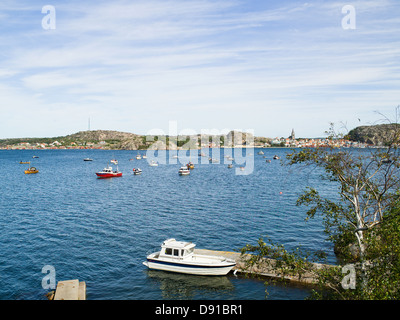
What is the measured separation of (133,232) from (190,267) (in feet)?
52.6

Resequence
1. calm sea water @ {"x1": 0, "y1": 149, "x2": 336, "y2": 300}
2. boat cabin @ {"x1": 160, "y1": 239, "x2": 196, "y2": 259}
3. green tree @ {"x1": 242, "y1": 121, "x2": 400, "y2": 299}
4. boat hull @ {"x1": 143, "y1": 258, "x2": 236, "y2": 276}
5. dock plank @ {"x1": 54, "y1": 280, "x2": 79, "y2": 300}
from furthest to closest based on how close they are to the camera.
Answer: boat cabin @ {"x1": 160, "y1": 239, "x2": 196, "y2": 259}, boat hull @ {"x1": 143, "y1": 258, "x2": 236, "y2": 276}, calm sea water @ {"x1": 0, "y1": 149, "x2": 336, "y2": 300}, dock plank @ {"x1": 54, "y1": 280, "x2": 79, "y2": 300}, green tree @ {"x1": 242, "y1": 121, "x2": 400, "y2": 299}

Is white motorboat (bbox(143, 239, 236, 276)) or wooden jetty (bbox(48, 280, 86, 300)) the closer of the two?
wooden jetty (bbox(48, 280, 86, 300))

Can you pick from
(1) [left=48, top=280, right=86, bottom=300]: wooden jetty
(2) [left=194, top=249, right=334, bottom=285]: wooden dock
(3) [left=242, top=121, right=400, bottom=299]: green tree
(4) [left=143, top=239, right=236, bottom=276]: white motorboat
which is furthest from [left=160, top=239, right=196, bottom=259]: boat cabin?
(3) [left=242, top=121, right=400, bottom=299]: green tree

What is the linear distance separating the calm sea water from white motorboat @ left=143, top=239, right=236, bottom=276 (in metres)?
0.81

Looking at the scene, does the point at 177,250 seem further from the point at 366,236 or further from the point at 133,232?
the point at 366,236

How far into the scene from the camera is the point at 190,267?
31953mm

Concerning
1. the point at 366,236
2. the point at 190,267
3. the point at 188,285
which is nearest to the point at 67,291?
the point at 188,285

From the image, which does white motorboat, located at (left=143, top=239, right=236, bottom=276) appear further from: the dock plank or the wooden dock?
the dock plank

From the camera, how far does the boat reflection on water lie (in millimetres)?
28531

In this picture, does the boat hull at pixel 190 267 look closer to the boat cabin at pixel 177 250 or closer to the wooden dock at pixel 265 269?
the boat cabin at pixel 177 250

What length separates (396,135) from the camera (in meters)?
14.6

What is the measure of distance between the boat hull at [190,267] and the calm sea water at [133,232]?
0.65 metres

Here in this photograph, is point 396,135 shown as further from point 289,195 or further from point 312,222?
point 289,195
